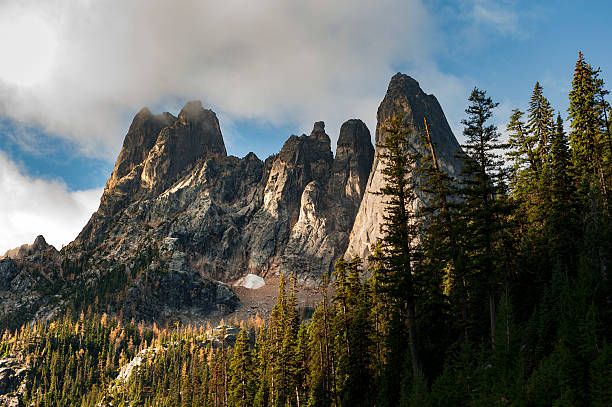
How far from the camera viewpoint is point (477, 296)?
3250cm

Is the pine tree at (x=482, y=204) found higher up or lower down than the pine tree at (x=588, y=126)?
lower down

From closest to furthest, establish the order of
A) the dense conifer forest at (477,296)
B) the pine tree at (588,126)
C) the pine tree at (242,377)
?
the dense conifer forest at (477,296) < the pine tree at (588,126) < the pine tree at (242,377)

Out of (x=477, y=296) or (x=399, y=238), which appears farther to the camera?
(x=477, y=296)

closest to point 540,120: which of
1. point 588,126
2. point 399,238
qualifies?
point 588,126

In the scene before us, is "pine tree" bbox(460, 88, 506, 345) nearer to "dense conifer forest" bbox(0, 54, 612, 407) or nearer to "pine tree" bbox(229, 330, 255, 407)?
"dense conifer forest" bbox(0, 54, 612, 407)

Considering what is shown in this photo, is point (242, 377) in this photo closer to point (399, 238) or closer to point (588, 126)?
point (399, 238)

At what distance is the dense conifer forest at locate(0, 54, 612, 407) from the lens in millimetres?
22312

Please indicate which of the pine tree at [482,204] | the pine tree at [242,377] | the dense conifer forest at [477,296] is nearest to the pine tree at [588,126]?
the dense conifer forest at [477,296]

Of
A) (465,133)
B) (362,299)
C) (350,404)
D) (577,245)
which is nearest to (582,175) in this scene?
(577,245)

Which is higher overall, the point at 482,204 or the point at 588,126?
the point at 588,126

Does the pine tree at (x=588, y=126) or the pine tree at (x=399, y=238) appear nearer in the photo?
the pine tree at (x=399, y=238)

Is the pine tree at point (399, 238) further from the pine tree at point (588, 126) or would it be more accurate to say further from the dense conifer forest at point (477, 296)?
the pine tree at point (588, 126)

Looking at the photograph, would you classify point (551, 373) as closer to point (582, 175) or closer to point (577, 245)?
point (577, 245)

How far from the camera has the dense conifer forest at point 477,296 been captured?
22.3 m
